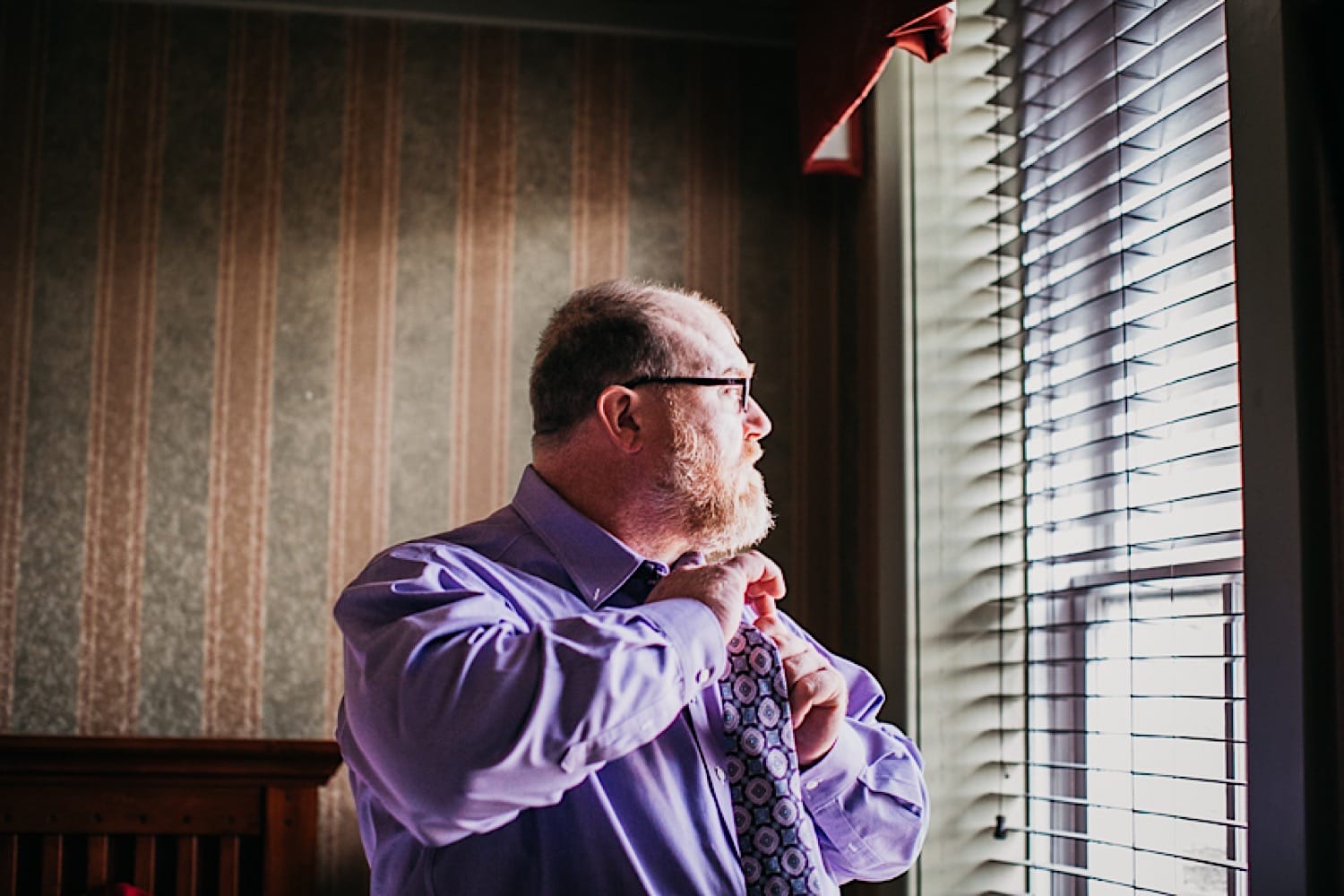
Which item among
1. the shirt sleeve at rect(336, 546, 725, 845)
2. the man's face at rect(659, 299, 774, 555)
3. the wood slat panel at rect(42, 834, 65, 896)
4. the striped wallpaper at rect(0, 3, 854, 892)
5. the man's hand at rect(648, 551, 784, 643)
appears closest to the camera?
the shirt sleeve at rect(336, 546, 725, 845)

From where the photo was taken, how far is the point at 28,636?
2717 millimetres

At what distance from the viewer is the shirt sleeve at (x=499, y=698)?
1197 millimetres

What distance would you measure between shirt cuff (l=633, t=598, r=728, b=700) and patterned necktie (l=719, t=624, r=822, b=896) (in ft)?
0.42

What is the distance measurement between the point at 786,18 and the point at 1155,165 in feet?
4.48

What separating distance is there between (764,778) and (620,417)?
0.44 metres

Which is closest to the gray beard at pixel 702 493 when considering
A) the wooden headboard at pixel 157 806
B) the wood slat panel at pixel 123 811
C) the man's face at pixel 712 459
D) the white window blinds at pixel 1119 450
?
the man's face at pixel 712 459

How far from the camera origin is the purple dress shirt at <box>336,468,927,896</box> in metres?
1.21

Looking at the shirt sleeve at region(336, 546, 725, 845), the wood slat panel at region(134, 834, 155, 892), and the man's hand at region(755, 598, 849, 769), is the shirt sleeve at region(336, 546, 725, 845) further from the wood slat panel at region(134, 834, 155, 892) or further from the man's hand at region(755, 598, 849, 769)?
the wood slat panel at region(134, 834, 155, 892)

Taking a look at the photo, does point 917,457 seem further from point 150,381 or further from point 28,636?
point 28,636

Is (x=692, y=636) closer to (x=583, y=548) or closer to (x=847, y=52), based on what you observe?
(x=583, y=548)

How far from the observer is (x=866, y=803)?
158 cm

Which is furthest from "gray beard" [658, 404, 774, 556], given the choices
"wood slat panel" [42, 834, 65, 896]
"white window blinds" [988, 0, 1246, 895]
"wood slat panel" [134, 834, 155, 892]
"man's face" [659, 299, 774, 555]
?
"wood slat panel" [42, 834, 65, 896]

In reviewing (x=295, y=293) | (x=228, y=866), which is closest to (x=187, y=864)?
(x=228, y=866)

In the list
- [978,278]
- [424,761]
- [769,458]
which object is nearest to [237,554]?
[769,458]
